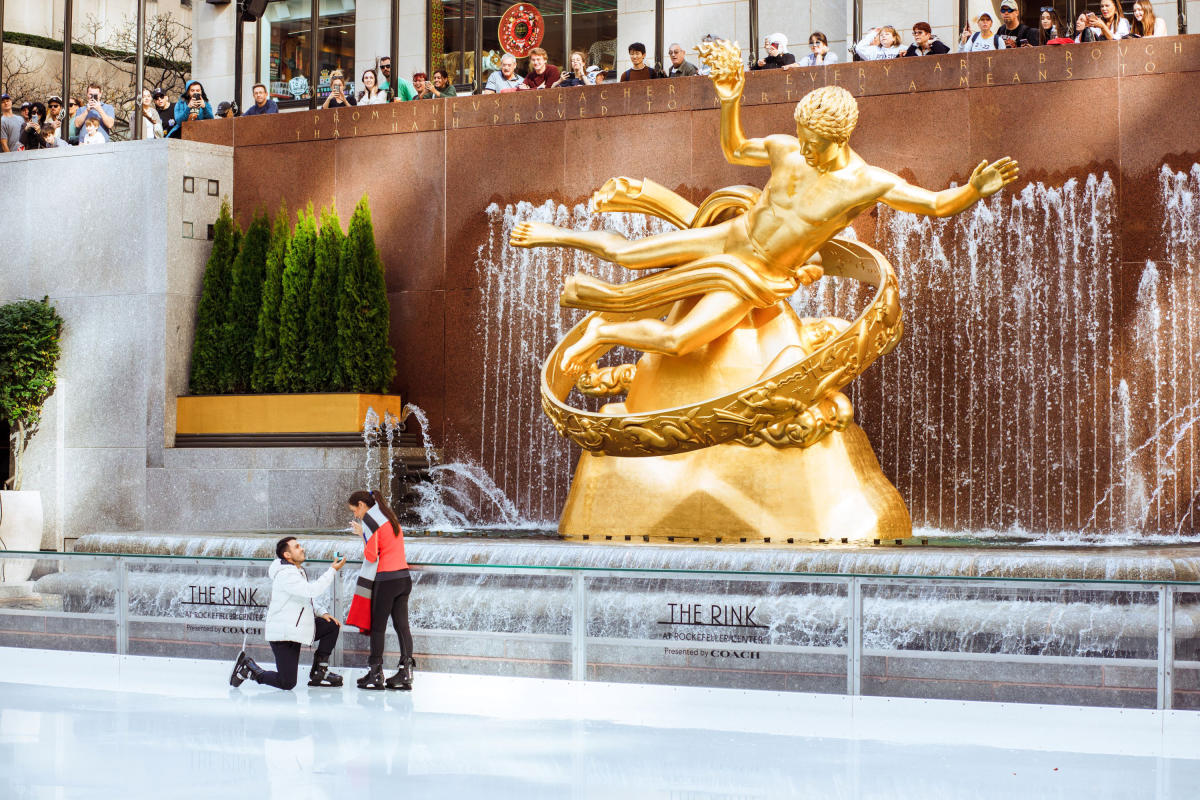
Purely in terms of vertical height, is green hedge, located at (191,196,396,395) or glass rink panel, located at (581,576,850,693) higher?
green hedge, located at (191,196,396,395)

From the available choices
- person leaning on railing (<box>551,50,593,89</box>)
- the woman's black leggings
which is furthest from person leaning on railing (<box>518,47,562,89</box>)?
the woman's black leggings

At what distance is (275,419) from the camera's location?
16094 millimetres

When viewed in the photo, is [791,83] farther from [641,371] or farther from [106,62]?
[106,62]

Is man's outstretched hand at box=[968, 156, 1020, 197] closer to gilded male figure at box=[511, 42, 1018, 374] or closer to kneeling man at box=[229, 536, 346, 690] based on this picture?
gilded male figure at box=[511, 42, 1018, 374]

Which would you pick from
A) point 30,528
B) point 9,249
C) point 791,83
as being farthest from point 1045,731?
point 9,249

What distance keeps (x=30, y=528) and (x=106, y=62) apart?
22.3m

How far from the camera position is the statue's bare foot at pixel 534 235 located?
1239 centimetres

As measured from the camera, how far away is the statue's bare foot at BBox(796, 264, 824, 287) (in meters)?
12.0

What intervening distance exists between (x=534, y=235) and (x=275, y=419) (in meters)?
4.80

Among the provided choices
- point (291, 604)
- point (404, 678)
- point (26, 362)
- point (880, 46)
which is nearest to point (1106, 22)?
point (880, 46)

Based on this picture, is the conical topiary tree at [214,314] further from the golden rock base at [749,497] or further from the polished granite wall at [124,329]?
the golden rock base at [749,497]

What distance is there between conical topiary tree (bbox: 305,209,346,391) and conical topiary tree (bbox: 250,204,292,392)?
391mm

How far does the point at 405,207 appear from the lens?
16.5m

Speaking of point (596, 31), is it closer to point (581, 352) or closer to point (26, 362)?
point (26, 362)
